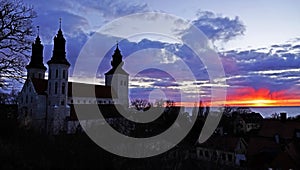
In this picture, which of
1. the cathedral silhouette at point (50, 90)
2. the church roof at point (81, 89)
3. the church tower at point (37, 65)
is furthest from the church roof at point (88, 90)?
the church tower at point (37, 65)

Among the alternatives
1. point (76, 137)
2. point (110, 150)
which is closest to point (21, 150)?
point (76, 137)

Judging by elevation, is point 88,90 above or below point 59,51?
below

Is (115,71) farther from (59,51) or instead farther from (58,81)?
(59,51)

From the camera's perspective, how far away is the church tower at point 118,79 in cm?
5828

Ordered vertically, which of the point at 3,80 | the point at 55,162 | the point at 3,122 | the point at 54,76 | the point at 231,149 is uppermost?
the point at 54,76

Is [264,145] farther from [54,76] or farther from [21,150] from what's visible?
[54,76]

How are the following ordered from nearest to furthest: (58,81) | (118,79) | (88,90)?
(58,81) → (88,90) → (118,79)

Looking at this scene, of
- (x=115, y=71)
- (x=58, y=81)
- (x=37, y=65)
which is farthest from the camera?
(x=115, y=71)

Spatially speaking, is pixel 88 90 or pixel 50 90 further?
pixel 88 90

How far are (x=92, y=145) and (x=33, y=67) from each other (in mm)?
38747

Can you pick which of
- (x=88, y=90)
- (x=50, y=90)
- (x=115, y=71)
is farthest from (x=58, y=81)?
(x=115, y=71)

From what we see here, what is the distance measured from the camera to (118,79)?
58.7m

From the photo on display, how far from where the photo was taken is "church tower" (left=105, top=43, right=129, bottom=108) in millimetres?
58281

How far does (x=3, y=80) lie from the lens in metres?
15.2
